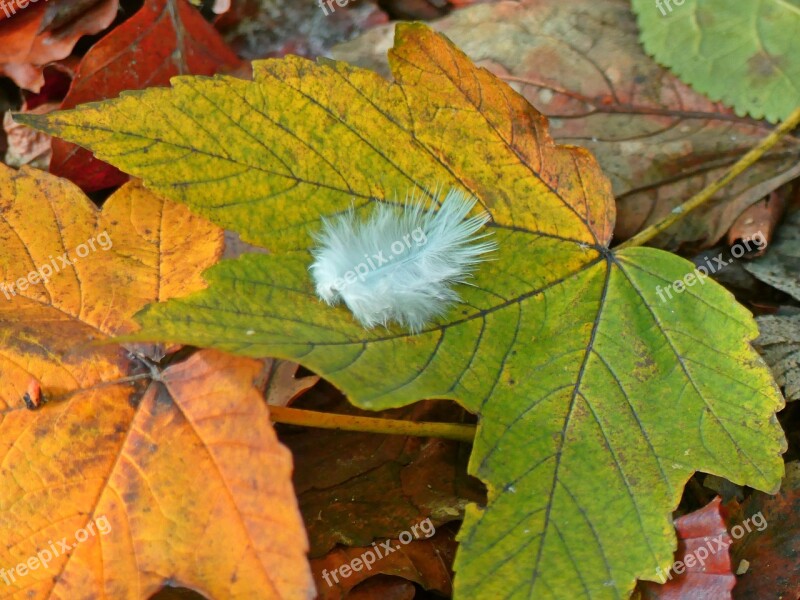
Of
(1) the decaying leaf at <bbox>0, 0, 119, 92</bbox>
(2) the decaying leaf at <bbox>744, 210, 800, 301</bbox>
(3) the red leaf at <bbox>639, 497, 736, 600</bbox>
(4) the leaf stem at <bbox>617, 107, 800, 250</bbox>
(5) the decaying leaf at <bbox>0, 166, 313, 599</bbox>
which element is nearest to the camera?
(5) the decaying leaf at <bbox>0, 166, 313, 599</bbox>

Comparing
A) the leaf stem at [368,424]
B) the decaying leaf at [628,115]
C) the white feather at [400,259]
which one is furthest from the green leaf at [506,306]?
the decaying leaf at [628,115]

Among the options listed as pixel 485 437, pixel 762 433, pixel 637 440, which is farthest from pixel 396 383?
pixel 762 433

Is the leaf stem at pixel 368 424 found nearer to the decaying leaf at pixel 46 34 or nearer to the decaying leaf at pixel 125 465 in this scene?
the decaying leaf at pixel 125 465

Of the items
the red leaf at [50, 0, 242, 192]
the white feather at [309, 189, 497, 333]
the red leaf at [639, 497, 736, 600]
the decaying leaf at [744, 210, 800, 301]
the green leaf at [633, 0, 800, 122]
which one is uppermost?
the red leaf at [50, 0, 242, 192]

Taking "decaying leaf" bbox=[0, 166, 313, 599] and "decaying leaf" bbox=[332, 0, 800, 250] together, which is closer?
"decaying leaf" bbox=[0, 166, 313, 599]

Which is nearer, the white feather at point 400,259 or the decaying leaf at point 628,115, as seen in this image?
the white feather at point 400,259

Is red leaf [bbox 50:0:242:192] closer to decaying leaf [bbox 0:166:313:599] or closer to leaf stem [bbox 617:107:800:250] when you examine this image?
decaying leaf [bbox 0:166:313:599]

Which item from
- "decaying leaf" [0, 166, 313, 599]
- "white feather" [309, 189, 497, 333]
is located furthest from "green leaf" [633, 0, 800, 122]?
"decaying leaf" [0, 166, 313, 599]

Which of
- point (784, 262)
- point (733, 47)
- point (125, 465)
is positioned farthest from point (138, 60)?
point (784, 262)
